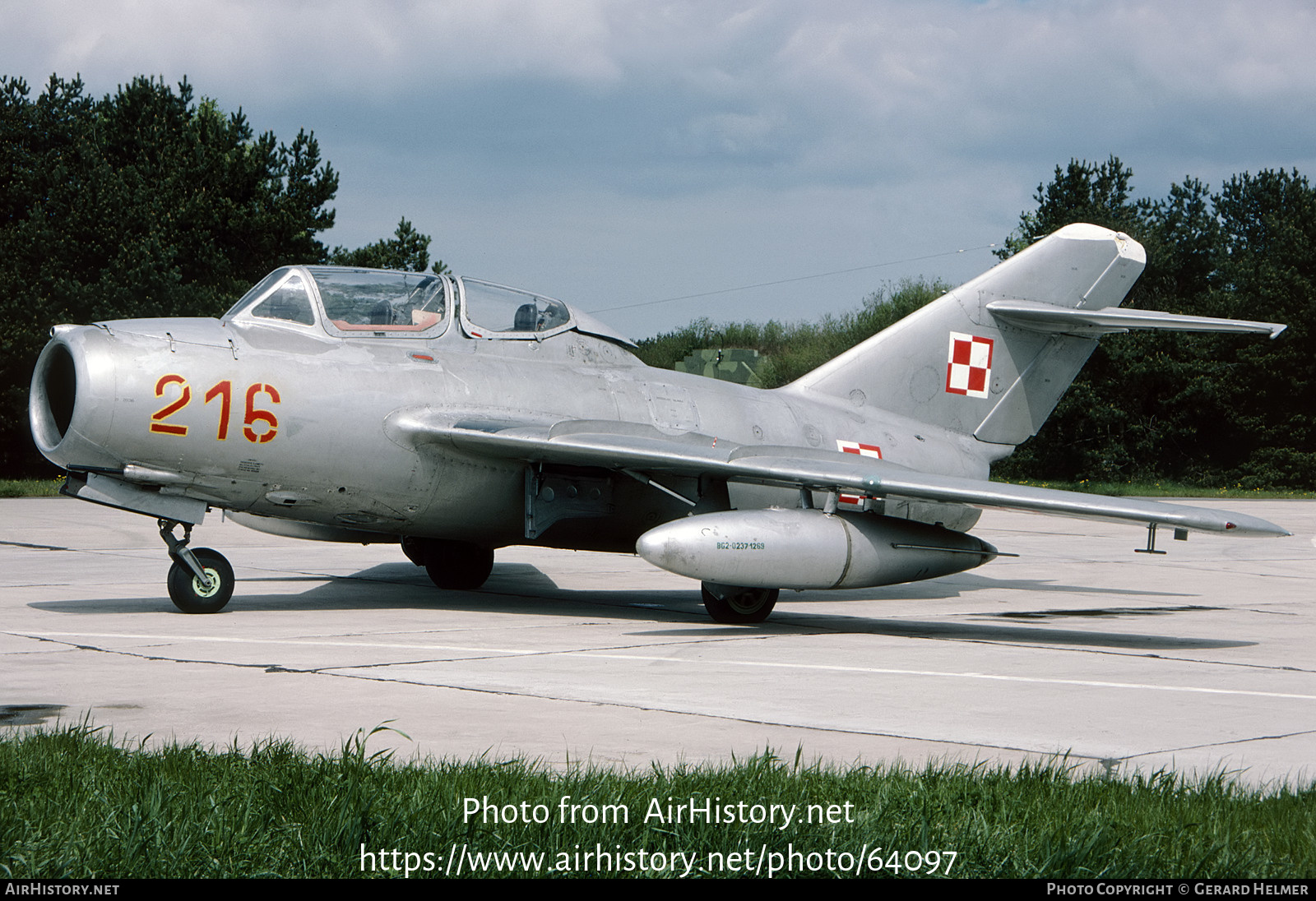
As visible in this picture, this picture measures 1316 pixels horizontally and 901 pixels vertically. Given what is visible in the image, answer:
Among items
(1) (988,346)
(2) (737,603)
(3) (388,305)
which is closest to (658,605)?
(2) (737,603)

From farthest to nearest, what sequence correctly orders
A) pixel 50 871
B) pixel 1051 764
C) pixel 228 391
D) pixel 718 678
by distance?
1. pixel 228 391
2. pixel 718 678
3. pixel 1051 764
4. pixel 50 871

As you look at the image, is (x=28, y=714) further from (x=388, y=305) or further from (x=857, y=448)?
(x=857, y=448)

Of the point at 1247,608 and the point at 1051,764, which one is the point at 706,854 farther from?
the point at 1247,608

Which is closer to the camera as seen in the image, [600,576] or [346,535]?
[346,535]

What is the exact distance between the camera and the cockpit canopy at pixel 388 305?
11.0m

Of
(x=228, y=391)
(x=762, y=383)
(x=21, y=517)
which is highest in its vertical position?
(x=762, y=383)

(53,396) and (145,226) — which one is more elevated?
(145,226)

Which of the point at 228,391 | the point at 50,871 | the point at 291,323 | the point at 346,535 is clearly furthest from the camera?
the point at 346,535

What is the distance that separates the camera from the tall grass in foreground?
3.78 metres

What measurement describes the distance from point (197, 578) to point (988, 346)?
29.3 feet

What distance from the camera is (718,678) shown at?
780 centimetres

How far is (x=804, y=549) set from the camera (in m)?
10.3

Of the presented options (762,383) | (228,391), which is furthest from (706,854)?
(762,383)

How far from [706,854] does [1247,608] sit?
1104 centimetres
